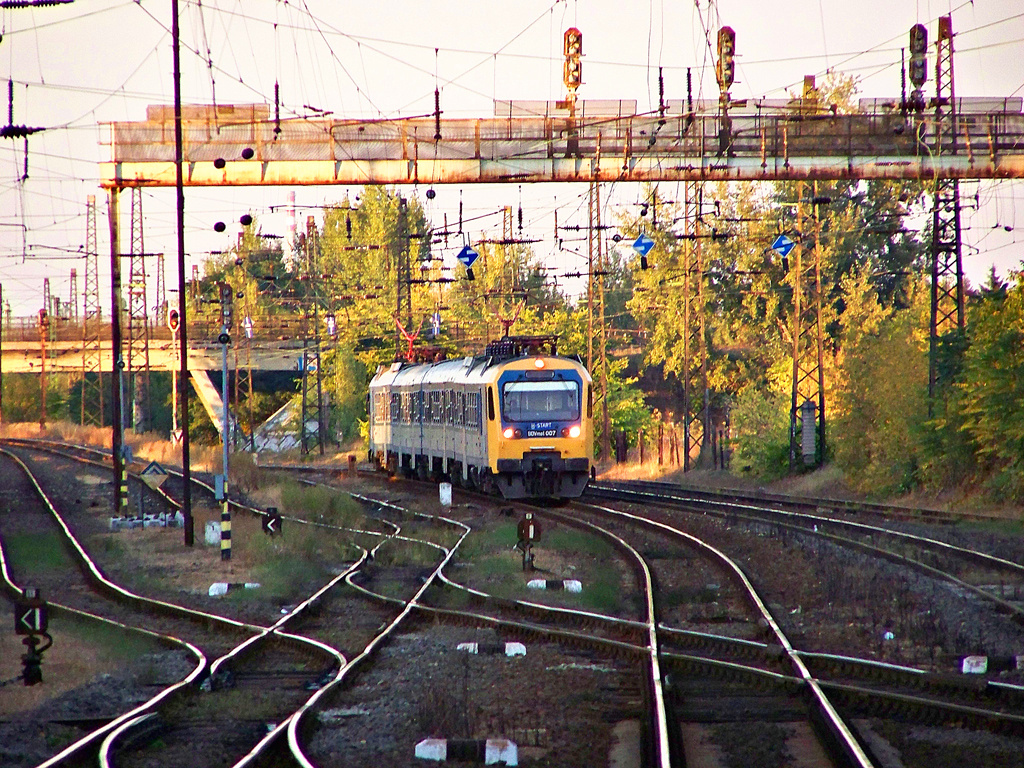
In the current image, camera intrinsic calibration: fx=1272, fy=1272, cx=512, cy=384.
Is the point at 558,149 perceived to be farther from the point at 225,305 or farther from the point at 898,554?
the point at 898,554

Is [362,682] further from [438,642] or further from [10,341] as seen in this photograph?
[10,341]

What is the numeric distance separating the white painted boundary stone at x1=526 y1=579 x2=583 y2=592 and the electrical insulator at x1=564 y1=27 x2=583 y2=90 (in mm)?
19331

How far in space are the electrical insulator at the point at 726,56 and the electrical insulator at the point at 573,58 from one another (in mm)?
3440

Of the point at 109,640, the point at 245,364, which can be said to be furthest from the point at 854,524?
the point at 245,364

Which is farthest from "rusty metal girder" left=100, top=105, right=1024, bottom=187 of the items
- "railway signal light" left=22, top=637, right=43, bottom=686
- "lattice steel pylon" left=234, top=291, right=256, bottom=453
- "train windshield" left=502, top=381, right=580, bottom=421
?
"lattice steel pylon" left=234, top=291, right=256, bottom=453

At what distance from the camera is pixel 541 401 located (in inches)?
1054

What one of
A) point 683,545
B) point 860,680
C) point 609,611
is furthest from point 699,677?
point 683,545

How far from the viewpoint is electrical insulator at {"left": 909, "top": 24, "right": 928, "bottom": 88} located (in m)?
28.9

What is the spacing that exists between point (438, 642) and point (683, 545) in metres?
8.78

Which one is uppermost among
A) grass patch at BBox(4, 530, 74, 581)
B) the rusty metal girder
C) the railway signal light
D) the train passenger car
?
the rusty metal girder

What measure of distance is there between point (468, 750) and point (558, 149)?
26147mm

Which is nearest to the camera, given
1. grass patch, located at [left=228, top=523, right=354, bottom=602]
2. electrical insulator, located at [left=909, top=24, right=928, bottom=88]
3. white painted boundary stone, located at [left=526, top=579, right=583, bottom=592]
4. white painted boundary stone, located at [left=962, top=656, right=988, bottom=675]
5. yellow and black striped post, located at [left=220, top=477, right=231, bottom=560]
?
white painted boundary stone, located at [left=962, top=656, right=988, bottom=675]

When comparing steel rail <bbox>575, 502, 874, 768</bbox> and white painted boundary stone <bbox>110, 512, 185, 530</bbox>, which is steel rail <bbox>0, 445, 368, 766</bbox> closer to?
white painted boundary stone <bbox>110, 512, 185, 530</bbox>

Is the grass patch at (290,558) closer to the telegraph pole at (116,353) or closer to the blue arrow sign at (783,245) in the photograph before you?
the telegraph pole at (116,353)
